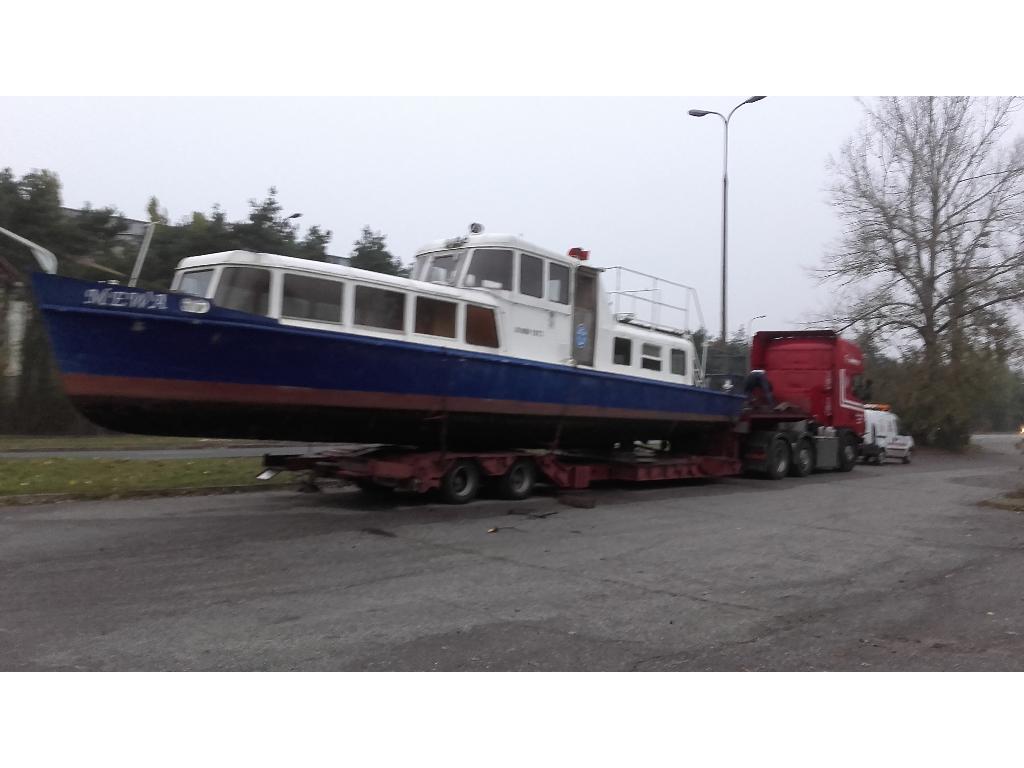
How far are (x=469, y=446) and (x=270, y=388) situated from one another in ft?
12.1

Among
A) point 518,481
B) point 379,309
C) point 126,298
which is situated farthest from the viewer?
point 518,481

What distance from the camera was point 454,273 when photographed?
11492mm

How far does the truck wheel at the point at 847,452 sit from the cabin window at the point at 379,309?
43.9 feet

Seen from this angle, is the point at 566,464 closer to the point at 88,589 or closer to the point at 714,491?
the point at 714,491

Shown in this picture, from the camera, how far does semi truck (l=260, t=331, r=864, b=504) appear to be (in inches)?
433

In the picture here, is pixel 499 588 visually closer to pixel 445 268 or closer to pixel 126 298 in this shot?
pixel 126 298

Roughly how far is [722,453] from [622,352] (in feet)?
13.4

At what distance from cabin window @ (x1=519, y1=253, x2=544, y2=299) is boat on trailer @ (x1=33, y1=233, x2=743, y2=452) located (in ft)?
0.08

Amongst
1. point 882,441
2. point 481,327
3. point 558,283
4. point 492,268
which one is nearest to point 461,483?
point 481,327

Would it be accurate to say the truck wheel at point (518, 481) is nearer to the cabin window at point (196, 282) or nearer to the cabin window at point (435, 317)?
the cabin window at point (435, 317)

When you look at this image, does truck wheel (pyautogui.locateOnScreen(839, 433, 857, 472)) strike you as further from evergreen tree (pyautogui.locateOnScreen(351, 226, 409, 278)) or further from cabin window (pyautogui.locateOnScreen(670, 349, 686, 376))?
evergreen tree (pyautogui.locateOnScreen(351, 226, 409, 278))

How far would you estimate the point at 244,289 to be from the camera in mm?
8977

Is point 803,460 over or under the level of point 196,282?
under

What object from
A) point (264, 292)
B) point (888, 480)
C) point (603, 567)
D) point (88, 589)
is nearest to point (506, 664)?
point (603, 567)
